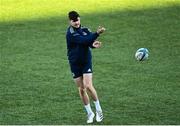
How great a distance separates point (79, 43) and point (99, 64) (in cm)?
489

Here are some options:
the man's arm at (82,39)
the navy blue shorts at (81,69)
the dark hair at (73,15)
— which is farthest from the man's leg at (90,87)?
the dark hair at (73,15)

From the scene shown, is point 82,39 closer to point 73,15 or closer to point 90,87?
point 73,15

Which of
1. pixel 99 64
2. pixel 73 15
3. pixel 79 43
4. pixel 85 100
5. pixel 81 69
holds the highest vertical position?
pixel 73 15

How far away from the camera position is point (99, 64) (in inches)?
585

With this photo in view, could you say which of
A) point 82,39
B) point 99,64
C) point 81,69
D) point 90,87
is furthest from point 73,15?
point 99,64

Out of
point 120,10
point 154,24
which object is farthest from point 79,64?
point 120,10

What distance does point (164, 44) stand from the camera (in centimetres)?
1678

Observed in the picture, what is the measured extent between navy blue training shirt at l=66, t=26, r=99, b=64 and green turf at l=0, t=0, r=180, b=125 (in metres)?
1.13

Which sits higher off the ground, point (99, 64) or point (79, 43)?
point (79, 43)

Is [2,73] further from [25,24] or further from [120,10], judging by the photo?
[120,10]

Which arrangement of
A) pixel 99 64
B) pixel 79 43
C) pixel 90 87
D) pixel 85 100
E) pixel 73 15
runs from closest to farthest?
pixel 73 15, pixel 79 43, pixel 90 87, pixel 85 100, pixel 99 64

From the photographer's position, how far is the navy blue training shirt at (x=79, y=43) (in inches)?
390

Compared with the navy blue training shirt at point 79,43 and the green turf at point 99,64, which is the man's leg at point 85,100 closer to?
the green turf at point 99,64

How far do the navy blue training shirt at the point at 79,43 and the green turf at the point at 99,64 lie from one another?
3.70 feet
